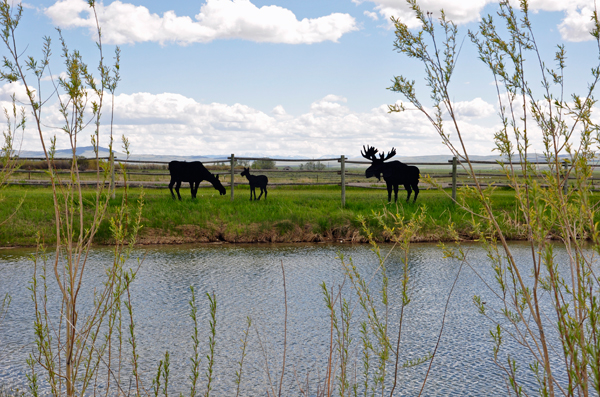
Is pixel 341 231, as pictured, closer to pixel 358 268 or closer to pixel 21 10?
pixel 358 268

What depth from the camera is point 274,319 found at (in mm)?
5430

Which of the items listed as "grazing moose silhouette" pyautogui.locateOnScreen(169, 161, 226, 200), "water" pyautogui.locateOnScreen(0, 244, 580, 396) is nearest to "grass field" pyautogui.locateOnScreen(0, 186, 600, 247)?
"grazing moose silhouette" pyautogui.locateOnScreen(169, 161, 226, 200)

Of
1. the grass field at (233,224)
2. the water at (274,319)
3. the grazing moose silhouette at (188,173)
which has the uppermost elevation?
the grazing moose silhouette at (188,173)

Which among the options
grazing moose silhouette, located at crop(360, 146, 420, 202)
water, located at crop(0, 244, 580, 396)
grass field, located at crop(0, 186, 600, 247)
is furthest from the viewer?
grazing moose silhouette, located at crop(360, 146, 420, 202)

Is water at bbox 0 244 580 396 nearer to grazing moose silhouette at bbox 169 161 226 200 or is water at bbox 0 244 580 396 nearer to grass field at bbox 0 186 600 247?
grass field at bbox 0 186 600 247

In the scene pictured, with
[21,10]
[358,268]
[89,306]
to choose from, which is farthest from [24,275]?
[21,10]

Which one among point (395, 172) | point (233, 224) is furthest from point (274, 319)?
point (395, 172)

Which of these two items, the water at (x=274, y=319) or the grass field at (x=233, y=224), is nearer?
the water at (x=274, y=319)

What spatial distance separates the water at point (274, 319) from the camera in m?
4.02

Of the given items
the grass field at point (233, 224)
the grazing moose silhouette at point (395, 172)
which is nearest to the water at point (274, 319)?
the grass field at point (233, 224)

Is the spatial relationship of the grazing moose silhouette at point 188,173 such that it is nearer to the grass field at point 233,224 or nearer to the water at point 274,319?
the grass field at point 233,224

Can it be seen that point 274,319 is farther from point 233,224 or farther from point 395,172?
point 395,172

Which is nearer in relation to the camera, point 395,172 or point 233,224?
point 233,224

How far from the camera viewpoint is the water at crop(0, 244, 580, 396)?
4.02 meters
